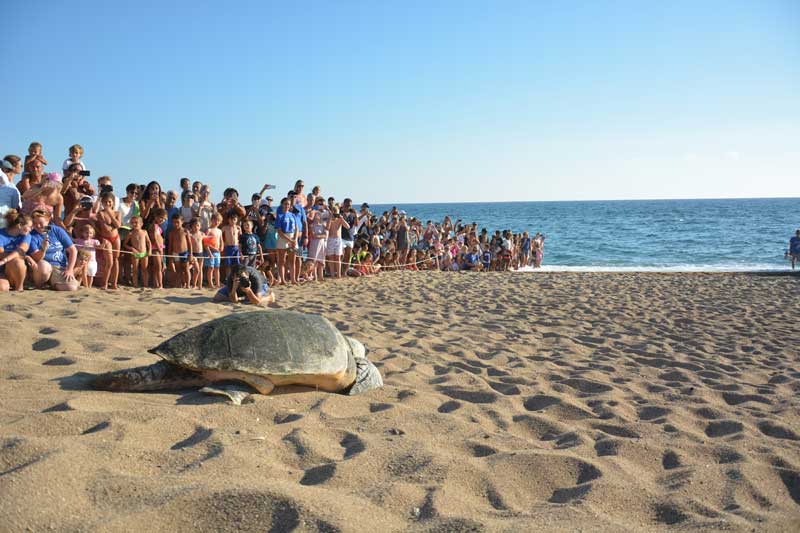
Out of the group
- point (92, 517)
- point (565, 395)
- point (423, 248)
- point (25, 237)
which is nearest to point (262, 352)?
point (92, 517)

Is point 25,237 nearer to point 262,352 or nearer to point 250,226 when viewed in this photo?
point 250,226

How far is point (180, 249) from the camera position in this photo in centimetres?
904

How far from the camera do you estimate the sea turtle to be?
11.8 feet

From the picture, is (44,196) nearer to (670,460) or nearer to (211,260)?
(211,260)

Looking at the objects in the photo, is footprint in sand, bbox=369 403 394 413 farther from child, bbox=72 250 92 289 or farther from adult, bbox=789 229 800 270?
adult, bbox=789 229 800 270

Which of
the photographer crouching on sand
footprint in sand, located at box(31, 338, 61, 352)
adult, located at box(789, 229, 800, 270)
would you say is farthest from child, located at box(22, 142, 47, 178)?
adult, located at box(789, 229, 800, 270)

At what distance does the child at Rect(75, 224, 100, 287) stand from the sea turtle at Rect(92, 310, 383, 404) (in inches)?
192

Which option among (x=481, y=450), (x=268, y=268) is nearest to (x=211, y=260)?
(x=268, y=268)

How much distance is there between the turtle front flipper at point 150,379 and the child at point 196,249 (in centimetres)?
577

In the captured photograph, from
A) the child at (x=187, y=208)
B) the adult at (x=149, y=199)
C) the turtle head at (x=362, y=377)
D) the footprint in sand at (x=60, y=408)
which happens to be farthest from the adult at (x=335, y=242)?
the footprint in sand at (x=60, y=408)

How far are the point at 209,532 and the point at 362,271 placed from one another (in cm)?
1115

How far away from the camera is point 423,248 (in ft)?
55.2

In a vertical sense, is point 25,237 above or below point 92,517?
above

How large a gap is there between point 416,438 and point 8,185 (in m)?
6.86
